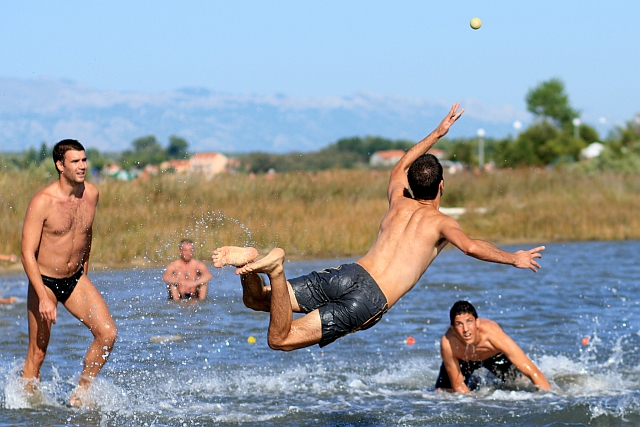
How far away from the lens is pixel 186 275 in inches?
487

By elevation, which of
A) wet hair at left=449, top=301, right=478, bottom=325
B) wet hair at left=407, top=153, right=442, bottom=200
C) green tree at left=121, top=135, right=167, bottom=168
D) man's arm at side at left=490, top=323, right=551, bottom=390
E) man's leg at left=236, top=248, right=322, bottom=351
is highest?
green tree at left=121, top=135, right=167, bottom=168

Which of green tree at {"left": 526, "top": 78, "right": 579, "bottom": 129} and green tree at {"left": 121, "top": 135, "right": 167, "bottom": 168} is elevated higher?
green tree at {"left": 526, "top": 78, "right": 579, "bottom": 129}

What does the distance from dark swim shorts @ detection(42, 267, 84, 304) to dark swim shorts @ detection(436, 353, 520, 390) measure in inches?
143

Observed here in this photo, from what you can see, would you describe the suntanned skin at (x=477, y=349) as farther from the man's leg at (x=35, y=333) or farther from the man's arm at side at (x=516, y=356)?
the man's leg at (x=35, y=333)

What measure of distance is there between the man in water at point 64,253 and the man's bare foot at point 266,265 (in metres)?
2.07

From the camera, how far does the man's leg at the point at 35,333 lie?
7246mm

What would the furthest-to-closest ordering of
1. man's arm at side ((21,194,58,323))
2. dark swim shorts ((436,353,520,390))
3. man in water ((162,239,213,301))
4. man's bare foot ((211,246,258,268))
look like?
man in water ((162,239,213,301)) < dark swim shorts ((436,353,520,390)) < man's arm at side ((21,194,58,323)) < man's bare foot ((211,246,258,268))

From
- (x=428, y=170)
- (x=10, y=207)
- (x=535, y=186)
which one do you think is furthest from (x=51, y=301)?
(x=535, y=186)

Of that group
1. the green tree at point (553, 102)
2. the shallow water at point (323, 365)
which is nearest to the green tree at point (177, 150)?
the shallow water at point (323, 365)

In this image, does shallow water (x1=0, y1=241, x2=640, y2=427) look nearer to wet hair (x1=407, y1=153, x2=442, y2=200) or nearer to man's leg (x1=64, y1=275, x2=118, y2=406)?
man's leg (x1=64, y1=275, x2=118, y2=406)

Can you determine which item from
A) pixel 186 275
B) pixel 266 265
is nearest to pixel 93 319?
pixel 266 265

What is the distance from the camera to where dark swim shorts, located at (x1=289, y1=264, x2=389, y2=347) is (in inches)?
241

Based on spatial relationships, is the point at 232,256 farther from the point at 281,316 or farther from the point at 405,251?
the point at 405,251

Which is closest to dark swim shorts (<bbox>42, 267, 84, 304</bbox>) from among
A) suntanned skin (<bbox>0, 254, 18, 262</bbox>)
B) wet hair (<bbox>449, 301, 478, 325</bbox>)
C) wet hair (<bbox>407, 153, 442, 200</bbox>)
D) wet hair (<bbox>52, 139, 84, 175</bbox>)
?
wet hair (<bbox>52, 139, 84, 175</bbox>)
